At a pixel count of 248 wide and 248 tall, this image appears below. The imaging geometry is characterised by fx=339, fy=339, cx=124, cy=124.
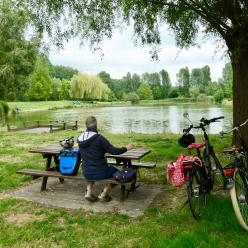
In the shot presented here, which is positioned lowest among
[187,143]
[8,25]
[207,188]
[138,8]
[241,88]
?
[207,188]

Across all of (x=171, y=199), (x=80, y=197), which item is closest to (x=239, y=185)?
(x=171, y=199)

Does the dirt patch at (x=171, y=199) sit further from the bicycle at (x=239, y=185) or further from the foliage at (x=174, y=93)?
the foliage at (x=174, y=93)

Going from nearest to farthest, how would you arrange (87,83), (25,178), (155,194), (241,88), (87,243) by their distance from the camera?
(87,243) → (155,194) → (25,178) → (241,88) → (87,83)

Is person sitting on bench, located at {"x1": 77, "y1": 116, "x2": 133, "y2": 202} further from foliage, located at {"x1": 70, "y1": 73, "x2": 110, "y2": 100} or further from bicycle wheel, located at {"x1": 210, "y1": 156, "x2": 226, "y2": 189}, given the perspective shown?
foliage, located at {"x1": 70, "y1": 73, "x2": 110, "y2": 100}

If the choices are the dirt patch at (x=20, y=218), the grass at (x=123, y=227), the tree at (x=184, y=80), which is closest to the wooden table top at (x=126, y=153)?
the grass at (x=123, y=227)

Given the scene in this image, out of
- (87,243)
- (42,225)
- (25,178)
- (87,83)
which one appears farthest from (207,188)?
(87,83)

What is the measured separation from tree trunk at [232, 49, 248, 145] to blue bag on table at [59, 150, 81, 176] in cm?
436

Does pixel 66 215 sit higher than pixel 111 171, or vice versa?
pixel 111 171

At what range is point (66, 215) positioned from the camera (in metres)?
4.95

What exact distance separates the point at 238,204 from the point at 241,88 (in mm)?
4982

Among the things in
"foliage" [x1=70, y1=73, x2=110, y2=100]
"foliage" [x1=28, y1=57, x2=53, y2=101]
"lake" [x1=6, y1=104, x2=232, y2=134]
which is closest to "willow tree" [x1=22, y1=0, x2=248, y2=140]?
"lake" [x1=6, y1=104, x2=232, y2=134]

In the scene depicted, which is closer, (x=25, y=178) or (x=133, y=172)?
(x=133, y=172)

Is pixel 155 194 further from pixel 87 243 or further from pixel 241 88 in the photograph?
pixel 241 88

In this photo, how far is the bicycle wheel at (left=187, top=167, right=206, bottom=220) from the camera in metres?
4.43
